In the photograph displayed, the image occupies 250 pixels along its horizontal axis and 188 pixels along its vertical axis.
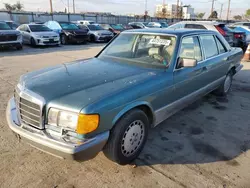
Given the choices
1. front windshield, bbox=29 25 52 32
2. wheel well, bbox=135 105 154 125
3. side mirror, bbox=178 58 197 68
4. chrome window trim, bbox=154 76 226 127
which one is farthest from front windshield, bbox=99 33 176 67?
front windshield, bbox=29 25 52 32

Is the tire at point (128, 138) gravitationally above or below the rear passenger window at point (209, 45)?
below

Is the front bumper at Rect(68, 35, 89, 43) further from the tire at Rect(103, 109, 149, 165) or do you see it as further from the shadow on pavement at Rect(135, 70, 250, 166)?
the tire at Rect(103, 109, 149, 165)

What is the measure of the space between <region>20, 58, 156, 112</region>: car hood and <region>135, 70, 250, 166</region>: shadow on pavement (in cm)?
107

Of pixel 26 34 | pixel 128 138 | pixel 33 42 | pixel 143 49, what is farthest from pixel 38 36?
pixel 128 138

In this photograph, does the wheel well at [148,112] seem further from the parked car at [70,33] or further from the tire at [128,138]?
the parked car at [70,33]

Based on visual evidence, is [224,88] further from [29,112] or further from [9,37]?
[9,37]

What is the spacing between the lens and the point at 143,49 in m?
3.82

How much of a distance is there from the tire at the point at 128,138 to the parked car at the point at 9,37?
1145 centimetres

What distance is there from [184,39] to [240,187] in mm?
2258

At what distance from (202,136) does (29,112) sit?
2.60 m

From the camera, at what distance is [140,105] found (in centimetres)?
284

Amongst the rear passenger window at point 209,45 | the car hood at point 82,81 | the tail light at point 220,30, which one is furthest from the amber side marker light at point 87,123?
the tail light at point 220,30

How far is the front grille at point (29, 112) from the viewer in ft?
8.07

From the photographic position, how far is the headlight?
2258 millimetres
